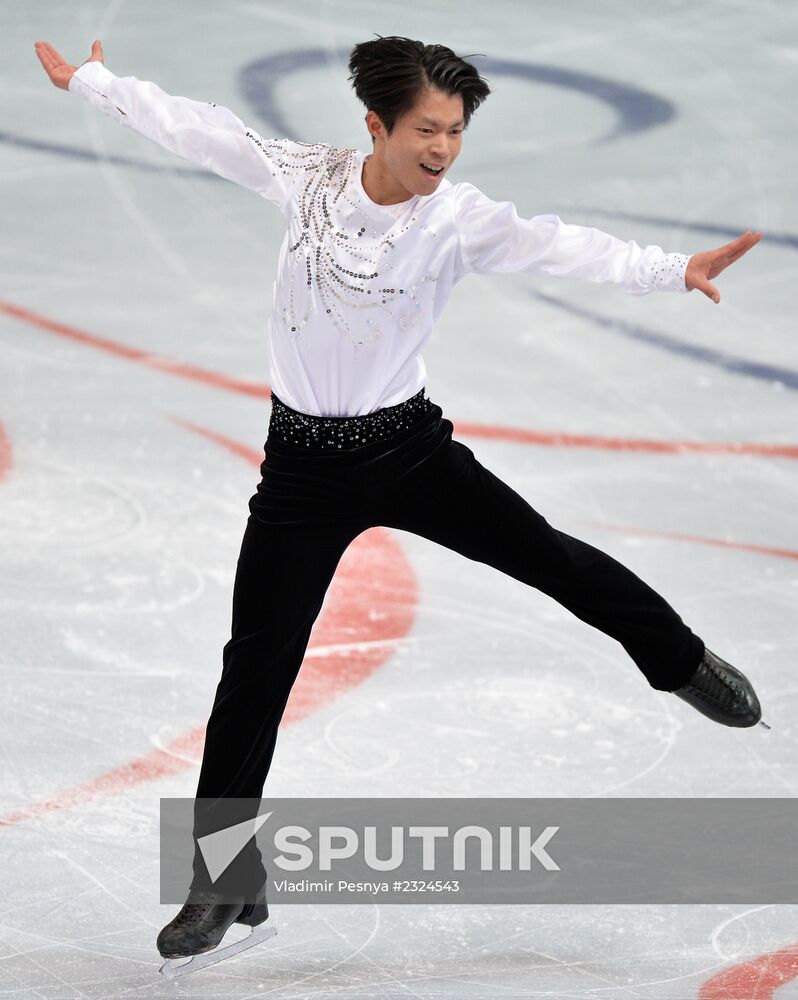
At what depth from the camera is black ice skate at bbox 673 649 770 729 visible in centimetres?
321

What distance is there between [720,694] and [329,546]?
888 millimetres

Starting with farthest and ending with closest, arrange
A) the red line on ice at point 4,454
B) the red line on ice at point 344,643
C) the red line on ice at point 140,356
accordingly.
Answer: the red line on ice at point 140,356 → the red line on ice at point 4,454 → the red line on ice at point 344,643

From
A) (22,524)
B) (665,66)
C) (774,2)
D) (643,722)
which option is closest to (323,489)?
(643,722)

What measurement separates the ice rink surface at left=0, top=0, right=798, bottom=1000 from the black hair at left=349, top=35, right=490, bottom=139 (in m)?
1.58

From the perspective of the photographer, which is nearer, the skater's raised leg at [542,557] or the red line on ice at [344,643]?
the skater's raised leg at [542,557]

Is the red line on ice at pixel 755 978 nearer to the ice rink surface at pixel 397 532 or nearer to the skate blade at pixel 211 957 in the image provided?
the ice rink surface at pixel 397 532

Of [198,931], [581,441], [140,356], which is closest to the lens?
[198,931]

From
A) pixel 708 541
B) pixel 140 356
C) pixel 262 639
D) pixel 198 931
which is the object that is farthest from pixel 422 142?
pixel 140 356

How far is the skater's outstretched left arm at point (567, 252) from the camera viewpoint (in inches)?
111

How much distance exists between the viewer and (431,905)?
10.7 feet

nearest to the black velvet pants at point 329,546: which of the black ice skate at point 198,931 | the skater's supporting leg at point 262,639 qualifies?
the skater's supporting leg at point 262,639

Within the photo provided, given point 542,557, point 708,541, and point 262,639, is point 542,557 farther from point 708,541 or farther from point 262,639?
point 708,541

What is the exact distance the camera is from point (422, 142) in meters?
2.75

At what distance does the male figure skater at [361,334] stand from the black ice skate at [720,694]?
1.05 feet
